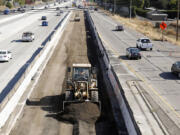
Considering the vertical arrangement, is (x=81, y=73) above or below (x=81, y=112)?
above

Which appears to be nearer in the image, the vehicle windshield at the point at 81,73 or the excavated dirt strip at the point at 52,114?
the excavated dirt strip at the point at 52,114

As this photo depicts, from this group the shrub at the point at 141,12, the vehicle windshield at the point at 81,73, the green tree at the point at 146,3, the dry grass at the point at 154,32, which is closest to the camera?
the vehicle windshield at the point at 81,73

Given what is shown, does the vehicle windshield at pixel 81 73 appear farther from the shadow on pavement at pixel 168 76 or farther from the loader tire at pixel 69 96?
the shadow on pavement at pixel 168 76

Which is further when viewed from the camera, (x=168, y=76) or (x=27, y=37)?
(x=27, y=37)

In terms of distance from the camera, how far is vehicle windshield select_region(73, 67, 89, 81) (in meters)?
20.3

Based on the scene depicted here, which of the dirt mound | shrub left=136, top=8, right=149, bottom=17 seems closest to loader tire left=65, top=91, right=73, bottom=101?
the dirt mound

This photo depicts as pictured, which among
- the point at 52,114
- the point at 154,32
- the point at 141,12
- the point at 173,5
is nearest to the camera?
the point at 52,114

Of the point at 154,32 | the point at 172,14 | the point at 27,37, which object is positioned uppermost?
the point at 172,14

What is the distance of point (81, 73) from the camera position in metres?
20.6

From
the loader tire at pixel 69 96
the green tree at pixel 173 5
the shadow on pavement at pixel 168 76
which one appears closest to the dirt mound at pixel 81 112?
the loader tire at pixel 69 96

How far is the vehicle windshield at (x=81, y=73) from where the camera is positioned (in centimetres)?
2033

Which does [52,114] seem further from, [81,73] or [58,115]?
[81,73]

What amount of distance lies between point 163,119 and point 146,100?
3.38m

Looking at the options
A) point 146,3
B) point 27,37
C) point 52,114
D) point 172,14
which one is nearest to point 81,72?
point 52,114
